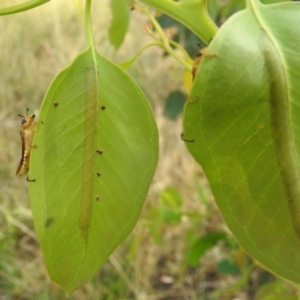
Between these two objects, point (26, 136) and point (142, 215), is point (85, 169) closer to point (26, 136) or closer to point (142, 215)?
point (26, 136)

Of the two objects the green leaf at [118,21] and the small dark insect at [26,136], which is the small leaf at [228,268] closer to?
the green leaf at [118,21]

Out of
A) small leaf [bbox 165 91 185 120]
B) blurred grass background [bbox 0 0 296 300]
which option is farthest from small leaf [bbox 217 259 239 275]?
small leaf [bbox 165 91 185 120]

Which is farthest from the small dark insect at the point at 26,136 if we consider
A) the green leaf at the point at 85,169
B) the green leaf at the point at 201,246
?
the green leaf at the point at 201,246

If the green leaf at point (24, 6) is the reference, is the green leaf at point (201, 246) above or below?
below

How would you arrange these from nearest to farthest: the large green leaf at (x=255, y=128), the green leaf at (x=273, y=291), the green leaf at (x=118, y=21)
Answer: the large green leaf at (x=255, y=128) → the green leaf at (x=118, y=21) → the green leaf at (x=273, y=291)

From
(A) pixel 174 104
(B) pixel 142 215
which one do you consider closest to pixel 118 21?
(A) pixel 174 104
